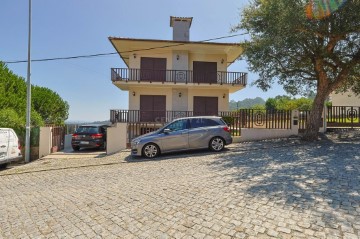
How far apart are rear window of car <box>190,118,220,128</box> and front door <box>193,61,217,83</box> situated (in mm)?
9835

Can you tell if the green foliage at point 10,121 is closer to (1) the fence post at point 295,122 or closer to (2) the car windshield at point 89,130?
(2) the car windshield at point 89,130

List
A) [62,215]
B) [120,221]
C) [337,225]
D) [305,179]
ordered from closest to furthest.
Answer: [337,225], [120,221], [62,215], [305,179]

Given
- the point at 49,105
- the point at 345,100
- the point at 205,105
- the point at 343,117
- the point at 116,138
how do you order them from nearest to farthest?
the point at 116,138
the point at 343,117
the point at 205,105
the point at 49,105
the point at 345,100

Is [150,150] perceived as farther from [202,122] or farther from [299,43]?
[299,43]

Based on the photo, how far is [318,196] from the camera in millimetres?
4395

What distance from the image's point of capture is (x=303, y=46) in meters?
11.2

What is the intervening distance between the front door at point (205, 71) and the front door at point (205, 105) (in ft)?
4.95

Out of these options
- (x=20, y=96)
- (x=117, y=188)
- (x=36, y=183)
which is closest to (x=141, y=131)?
(x=36, y=183)

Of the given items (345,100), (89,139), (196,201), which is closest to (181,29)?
(89,139)

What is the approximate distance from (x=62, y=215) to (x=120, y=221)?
122cm

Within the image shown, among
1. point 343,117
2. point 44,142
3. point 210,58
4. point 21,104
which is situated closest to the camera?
point 44,142

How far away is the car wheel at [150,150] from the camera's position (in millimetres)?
10328

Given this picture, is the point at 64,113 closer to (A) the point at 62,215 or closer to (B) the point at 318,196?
(A) the point at 62,215

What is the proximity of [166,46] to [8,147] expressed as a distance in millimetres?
13033
